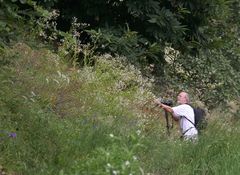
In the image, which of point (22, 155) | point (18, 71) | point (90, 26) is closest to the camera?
point (22, 155)

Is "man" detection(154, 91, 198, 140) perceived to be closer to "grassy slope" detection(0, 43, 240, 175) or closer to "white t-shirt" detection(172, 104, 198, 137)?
"white t-shirt" detection(172, 104, 198, 137)

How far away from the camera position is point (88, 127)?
22.1 feet

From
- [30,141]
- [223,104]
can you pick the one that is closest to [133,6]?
[223,104]

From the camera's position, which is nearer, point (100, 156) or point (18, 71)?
point (100, 156)

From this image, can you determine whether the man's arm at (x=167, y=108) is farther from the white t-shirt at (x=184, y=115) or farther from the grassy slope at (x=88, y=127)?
the grassy slope at (x=88, y=127)

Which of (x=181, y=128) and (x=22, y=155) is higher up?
(x=22, y=155)

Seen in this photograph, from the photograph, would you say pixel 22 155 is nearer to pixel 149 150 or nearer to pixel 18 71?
pixel 149 150

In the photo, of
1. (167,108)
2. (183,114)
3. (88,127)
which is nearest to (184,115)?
(183,114)

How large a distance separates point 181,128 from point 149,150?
278 centimetres

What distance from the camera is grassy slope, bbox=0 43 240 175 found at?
222 inches

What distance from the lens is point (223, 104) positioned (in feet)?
47.9

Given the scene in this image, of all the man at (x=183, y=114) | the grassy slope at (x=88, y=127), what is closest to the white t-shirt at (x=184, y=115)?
the man at (x=183, y=114)

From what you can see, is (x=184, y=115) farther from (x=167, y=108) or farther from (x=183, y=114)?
(x=167, y=108)

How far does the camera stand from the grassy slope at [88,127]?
18.5 ft
